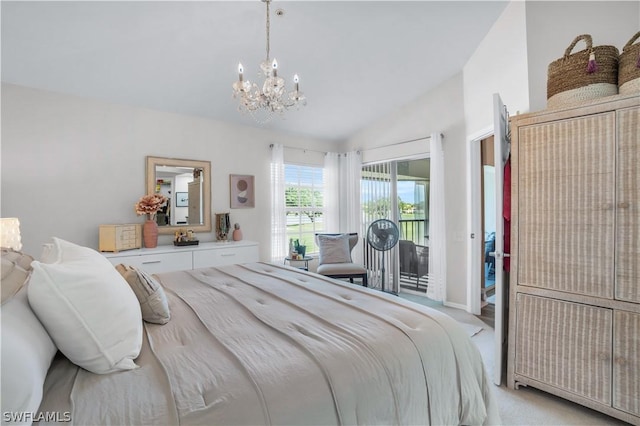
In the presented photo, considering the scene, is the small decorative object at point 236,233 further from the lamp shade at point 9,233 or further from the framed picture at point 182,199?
the lamp shade at point 9,233

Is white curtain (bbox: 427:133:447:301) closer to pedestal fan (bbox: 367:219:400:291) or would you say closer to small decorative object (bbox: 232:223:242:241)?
pedestal fan (bbox: 367:219:400:291)

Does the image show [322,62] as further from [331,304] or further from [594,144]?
[331,304]

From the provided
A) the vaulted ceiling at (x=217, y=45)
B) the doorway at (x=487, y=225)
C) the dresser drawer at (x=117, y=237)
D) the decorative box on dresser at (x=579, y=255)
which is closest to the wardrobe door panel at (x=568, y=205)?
the decorative box on dresser at (x=579, y=255)

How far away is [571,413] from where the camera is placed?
5.74ft

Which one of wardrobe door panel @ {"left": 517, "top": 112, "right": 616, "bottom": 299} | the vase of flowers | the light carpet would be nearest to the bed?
the light carpet

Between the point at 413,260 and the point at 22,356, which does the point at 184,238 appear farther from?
the point at 413,260

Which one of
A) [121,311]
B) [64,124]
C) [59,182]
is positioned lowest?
[121,311]

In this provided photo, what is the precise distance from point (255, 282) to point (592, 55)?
7.86 feet

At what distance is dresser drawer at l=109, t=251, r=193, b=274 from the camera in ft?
9.53

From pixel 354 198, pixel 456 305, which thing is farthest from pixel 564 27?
pixel 354 198

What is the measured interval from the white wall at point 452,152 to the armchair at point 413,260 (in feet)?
1.87

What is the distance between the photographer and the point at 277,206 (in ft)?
14.4

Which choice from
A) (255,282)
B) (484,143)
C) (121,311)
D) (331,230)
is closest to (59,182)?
(255,282)

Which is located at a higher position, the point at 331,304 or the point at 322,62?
the point at 322,62
